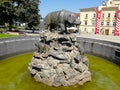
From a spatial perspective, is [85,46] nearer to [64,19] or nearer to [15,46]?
[15,46]

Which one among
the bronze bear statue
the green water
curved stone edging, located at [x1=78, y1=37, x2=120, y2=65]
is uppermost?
the bronze bear statue

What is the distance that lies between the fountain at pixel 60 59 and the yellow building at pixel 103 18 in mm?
59338

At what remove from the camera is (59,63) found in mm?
19391

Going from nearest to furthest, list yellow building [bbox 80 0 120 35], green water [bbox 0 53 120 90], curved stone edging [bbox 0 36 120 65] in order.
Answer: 1. green water [bbox 0 53 120 90]
2. curved stone edging [bbox 0 36 120 65]
3. yellow building [bbox 80 0 120 35]

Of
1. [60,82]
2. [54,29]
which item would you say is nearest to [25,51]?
[54,29]

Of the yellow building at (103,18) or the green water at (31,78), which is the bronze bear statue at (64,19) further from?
the yellow building at (103,18)

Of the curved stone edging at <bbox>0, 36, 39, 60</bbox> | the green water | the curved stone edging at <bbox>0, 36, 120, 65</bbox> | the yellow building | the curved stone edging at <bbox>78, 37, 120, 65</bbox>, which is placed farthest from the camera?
the yellow building

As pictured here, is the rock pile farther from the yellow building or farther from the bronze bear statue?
the yellow building

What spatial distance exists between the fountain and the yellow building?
5934 cm

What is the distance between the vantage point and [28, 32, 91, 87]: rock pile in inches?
730

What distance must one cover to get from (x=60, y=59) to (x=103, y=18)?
64.8 meters

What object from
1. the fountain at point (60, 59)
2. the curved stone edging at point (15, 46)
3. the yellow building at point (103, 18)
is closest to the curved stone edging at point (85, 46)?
the curved stone edging at point (15, 46)

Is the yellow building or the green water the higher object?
the yellow building

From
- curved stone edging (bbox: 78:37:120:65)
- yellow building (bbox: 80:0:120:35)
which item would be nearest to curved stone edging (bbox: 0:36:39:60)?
A: curved stone edging (bbox: 78:37:120:65)
